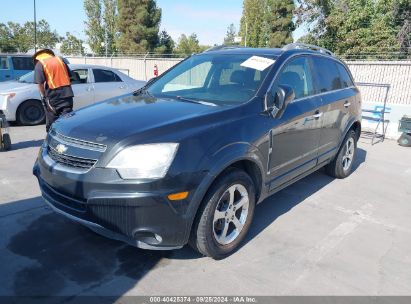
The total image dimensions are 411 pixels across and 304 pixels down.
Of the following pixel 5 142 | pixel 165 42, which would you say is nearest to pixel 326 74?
pixel 5 142

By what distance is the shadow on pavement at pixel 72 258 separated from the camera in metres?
2.82

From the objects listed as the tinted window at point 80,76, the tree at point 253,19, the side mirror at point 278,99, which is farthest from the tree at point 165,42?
the side mirror at point 278,99

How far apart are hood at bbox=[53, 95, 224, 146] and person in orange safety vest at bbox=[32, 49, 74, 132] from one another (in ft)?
9.03

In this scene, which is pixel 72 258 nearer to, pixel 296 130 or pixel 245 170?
pixel 245 170

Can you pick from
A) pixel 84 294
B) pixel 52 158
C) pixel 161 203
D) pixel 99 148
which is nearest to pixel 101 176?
pixel 99 148

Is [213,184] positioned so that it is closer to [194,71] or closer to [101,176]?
[101,176]

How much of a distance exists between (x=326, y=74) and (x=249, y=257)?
9.18ft

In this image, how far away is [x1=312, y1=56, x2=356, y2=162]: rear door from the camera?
463cm

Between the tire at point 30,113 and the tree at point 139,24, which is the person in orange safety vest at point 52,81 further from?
the tree at point 139,24

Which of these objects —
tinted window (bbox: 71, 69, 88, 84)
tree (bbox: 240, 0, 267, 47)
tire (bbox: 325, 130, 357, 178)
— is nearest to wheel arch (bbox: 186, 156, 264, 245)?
tire (bbox: 325, 130, 357, 178)

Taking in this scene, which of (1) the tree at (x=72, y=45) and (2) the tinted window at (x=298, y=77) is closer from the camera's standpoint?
(2) the tinted window at (x=298, y=77)

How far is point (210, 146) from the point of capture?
9.48ft

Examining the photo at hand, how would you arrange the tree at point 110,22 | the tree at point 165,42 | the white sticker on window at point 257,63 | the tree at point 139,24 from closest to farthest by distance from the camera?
1. the white sticker on window at point 257,63
2. the tree at point 139,24
3. the tree at point 165,42
4. the tree at point 110,22

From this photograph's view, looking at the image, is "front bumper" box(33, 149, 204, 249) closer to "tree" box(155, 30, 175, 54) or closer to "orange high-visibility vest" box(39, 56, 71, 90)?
"orange high-visibility vest" box(39, 56, 71, 90)
